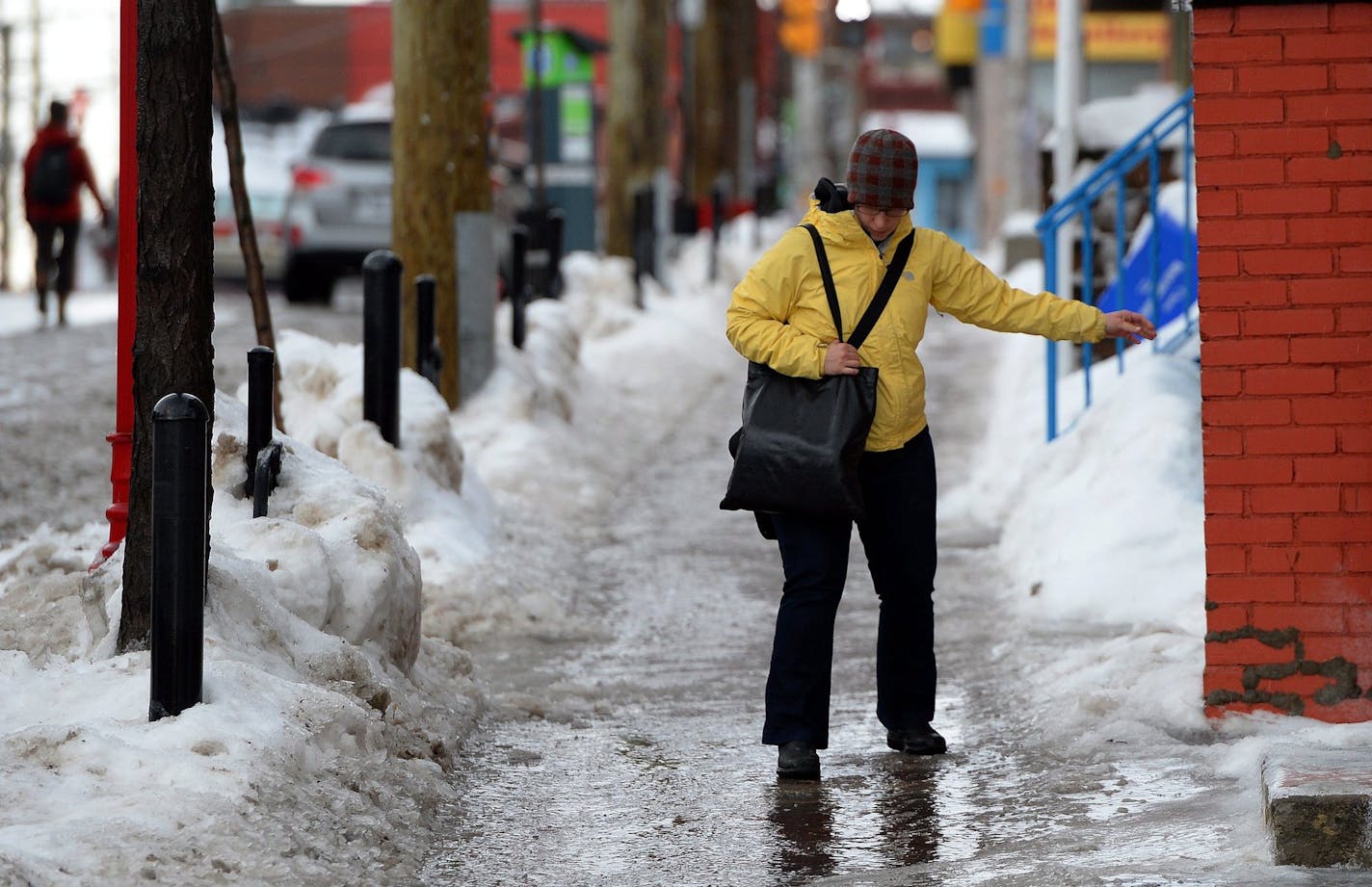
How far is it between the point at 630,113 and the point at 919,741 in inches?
660

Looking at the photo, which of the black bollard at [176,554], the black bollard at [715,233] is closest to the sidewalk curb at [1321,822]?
the black bollard at [176,554]

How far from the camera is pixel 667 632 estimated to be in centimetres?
774

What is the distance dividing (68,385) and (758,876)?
10.5 meters

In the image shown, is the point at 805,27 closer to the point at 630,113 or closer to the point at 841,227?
the point at 630,113

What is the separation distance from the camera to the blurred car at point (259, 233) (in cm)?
2331

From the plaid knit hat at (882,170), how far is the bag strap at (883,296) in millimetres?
133

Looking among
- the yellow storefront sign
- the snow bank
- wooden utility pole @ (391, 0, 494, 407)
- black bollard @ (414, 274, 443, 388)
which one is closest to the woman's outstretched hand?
the snow bank

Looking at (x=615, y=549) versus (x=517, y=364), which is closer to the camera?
(x=615, y=549)

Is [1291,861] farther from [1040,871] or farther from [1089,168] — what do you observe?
[1089,168]

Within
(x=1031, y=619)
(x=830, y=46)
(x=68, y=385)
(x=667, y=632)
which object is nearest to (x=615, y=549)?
(x=667, y=632)

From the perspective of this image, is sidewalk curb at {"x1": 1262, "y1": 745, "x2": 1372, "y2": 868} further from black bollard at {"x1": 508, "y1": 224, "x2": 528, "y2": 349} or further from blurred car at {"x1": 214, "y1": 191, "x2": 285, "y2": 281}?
blurred car at {"x1": 214, "y1": 191, "x2": 285, "y2": 281}

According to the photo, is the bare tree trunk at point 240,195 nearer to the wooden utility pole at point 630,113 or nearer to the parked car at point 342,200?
the parked car at point 342,200

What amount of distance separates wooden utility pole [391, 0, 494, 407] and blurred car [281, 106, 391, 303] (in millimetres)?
9432

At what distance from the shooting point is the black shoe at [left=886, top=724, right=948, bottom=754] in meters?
5.91
